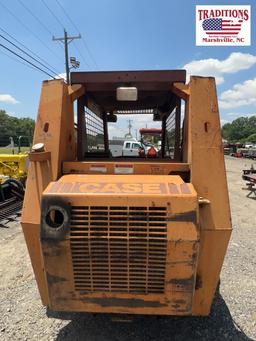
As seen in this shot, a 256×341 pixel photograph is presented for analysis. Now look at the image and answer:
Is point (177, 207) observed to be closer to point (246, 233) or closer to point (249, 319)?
point (249, 319)

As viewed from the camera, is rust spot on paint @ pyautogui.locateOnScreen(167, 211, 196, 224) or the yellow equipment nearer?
rust spot on paint @ pyautogui.locateOnScreen(167, 211, 196, 224)

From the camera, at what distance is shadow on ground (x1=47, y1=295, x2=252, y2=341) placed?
10.3 ft

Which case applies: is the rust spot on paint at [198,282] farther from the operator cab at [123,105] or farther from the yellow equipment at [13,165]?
the yellow equipment at [13,165]

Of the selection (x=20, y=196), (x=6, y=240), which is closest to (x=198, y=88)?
(x=6, y=240)

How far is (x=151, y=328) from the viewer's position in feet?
10.7

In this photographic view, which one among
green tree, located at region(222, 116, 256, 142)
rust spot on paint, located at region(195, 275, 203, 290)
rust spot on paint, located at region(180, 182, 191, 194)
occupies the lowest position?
rust spot on paint, located at region(195, 275, 203, 290)

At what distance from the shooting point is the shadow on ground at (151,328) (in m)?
3.13

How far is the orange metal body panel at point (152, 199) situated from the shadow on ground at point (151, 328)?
0.54 meters

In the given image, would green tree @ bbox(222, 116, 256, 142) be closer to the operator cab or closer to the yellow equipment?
the yellow equipment

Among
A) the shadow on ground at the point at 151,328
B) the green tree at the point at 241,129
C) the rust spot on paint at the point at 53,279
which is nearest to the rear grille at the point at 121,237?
the rust spot on paint at the point at 53,279

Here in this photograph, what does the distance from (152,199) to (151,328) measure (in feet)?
5.39

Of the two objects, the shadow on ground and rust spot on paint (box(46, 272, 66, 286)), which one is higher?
rust spot on paint (box(46, 272, 66, 286))

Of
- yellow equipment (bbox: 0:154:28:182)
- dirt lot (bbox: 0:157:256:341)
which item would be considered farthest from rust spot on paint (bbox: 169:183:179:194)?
yellow equipment (bbox: 0:154:28:182)

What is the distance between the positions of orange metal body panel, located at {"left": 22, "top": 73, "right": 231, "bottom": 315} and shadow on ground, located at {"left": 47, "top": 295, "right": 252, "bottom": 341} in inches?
21.1
